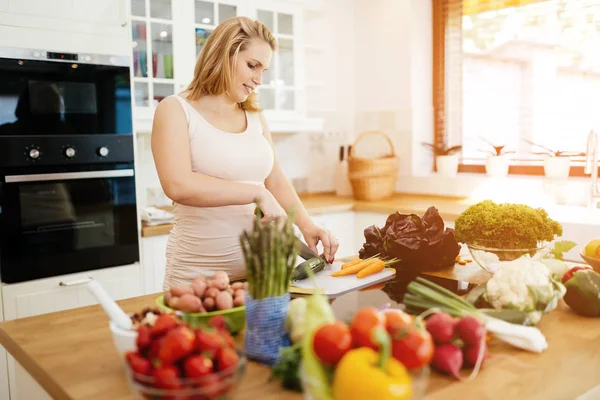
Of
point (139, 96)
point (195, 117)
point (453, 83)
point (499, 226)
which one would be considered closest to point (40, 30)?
point (139, 96)

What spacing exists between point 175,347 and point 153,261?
2.16 metres

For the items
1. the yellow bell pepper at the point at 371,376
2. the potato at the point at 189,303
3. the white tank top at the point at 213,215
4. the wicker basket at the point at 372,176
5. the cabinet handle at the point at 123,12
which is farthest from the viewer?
the wicker basket at the point at 372,176

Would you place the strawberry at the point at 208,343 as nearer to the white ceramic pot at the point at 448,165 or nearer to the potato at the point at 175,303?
the potato at the point at 175,303

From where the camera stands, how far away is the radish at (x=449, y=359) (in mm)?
1012

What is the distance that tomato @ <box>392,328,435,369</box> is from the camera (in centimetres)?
83

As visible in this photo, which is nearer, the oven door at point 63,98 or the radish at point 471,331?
the radish at point 471,331

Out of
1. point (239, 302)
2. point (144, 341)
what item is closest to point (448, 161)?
point (239, 302)

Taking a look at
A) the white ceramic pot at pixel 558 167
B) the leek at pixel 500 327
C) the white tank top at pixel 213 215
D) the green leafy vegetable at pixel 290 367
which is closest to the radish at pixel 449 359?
the leek at pixel 500 327

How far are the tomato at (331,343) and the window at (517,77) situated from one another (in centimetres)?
296

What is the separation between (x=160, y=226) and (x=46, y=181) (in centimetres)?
57

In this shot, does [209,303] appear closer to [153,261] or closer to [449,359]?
[449,359]

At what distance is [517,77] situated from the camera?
11.8 ft

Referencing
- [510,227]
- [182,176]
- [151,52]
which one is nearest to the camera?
[510,227]

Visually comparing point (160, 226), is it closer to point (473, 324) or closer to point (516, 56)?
point (473, 324)
